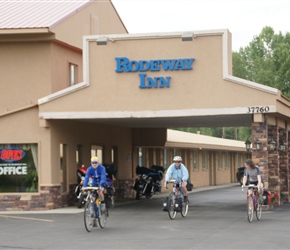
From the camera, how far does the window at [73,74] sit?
1261 inches

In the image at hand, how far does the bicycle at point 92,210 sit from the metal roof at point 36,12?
11.0 meters

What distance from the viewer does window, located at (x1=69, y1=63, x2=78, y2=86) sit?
105ft

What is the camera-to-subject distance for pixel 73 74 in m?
32.3

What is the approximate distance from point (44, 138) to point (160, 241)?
11626 mm

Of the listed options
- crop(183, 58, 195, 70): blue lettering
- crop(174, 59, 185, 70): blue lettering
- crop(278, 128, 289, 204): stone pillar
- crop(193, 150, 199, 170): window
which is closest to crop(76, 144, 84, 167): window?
crop(174, 59, 185, 70): blue lettering

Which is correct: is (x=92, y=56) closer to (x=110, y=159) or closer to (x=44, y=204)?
(x=44, y=204)

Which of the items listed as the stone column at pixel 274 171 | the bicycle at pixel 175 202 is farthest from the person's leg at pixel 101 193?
the stone column at pixel 274 171

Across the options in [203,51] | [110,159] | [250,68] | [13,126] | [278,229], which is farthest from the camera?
[250,68]

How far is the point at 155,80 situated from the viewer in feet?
86.1

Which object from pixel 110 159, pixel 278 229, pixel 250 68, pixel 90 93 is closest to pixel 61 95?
pixel 90 93

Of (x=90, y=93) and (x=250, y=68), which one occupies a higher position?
(x=250, y=68)

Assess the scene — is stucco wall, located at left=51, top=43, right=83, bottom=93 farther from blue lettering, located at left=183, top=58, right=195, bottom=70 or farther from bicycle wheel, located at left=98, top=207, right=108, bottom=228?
bicycle wheel, located at left=98, top=207, right=108, bottom=228

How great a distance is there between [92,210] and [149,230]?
1.44 metres

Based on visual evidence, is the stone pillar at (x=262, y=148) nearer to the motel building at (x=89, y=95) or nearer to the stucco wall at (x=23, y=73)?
the motel building at (x=89, y=95)
